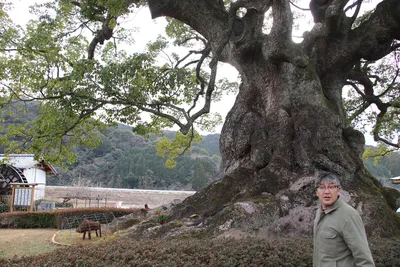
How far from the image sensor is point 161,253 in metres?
4.08

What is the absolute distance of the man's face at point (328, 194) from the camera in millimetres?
2387

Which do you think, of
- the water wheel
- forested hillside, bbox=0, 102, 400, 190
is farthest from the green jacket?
forested hillside, bbox=0, 102, 400, 190

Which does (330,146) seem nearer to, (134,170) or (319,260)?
(319,260)

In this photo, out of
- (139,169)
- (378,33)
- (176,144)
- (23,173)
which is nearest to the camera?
(378,33)

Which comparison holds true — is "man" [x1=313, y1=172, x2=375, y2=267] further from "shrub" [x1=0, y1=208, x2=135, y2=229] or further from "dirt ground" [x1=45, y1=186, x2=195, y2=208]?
"dirt ground" [x1=45, y1=186, x2=195, y2=208]

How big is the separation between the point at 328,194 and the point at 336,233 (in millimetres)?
273

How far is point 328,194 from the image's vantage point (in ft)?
7.88

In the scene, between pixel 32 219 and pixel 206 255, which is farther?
pixel 32 219

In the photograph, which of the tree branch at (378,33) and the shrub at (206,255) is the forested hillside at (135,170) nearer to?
the tree branch at (378,33)

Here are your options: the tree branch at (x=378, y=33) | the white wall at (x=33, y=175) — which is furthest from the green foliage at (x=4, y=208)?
the tree branch at (x=378, y=33)

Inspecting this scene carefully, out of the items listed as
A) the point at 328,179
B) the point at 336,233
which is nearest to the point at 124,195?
the point at 328,179

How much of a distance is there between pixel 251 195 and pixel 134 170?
46718mm

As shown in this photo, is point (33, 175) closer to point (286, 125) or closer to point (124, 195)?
point (124, 195)

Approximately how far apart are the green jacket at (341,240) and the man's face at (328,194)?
34 mm
